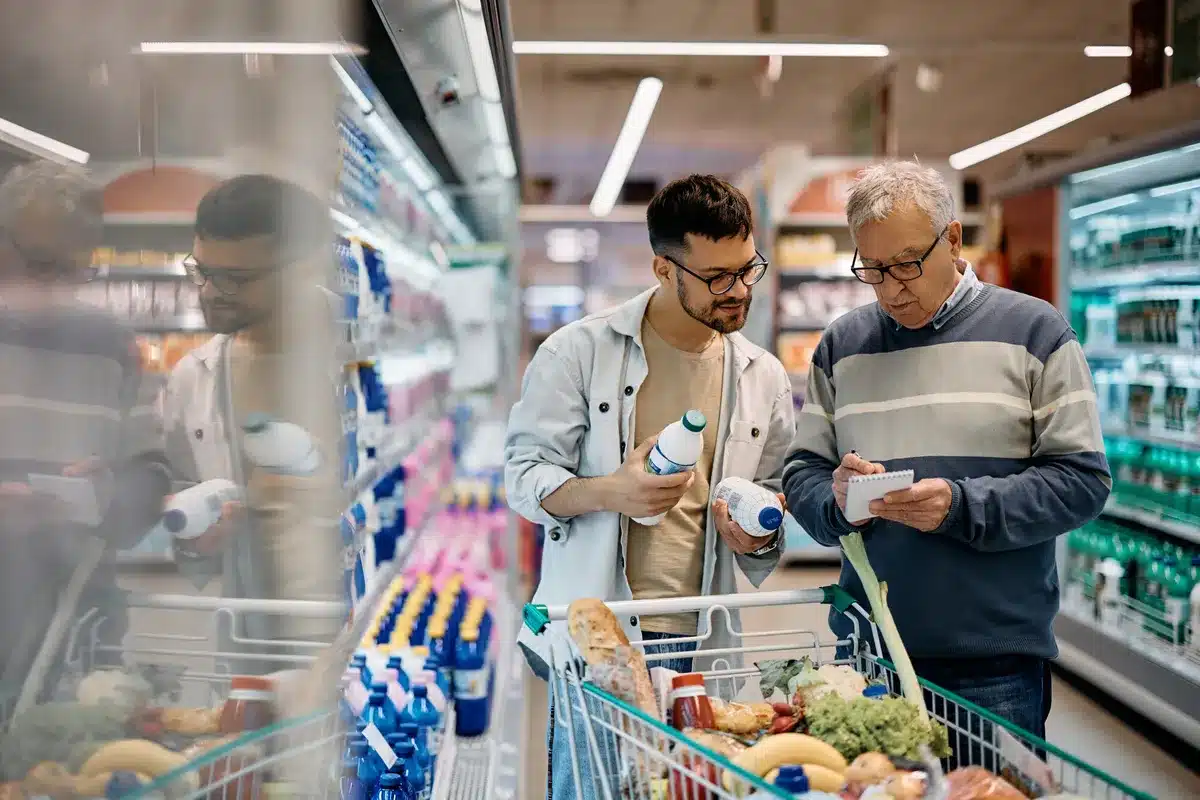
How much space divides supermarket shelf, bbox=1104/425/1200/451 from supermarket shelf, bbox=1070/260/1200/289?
0.73m

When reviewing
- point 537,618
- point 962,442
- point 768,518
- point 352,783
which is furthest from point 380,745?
point 962,442

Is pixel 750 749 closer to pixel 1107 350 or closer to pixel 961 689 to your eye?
pixel 961 689

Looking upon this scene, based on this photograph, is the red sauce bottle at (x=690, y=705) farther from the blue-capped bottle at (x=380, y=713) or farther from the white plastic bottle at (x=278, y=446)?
the blue-capped bottle at (x=380, y=713)

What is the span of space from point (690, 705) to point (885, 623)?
39 centimetres

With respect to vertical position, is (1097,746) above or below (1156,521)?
below

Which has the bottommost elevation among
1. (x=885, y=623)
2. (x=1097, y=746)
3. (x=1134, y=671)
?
(x=1097, y=746)

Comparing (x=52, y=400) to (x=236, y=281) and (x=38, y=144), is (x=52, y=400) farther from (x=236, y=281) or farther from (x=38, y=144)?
(x=236, y=281)

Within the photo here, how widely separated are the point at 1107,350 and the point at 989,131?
13.0m

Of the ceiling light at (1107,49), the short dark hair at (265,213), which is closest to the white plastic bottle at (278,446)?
the short dark hair at (265,213)

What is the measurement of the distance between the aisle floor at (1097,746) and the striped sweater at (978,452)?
70.8 inches

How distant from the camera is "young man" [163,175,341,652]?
1.12 m

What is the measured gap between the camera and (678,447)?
206 cm

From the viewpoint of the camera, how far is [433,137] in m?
3.77

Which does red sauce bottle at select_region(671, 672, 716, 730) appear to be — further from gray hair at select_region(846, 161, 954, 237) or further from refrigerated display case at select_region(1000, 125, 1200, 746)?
refrigerated display case at select_region(1000, 125, 1200, 746)
